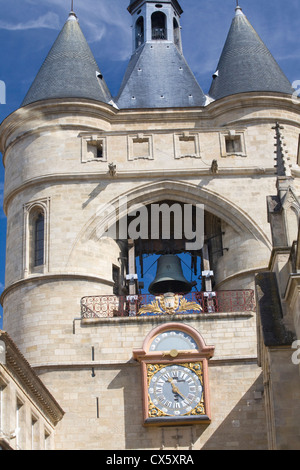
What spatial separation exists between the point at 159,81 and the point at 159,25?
3808 millimetres

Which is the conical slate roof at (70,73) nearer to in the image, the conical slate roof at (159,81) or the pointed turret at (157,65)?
the conical slate roof at (159,81)

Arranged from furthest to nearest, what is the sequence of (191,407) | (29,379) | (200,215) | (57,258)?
(200,215) → (57,258) → (191,407) → (29,379)

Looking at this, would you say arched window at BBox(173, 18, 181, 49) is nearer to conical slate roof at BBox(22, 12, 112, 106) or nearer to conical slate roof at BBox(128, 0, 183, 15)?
conical slate roof at BBox(128, 0, 183, 15)

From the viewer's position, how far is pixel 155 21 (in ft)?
101

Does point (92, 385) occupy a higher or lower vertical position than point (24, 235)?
lower

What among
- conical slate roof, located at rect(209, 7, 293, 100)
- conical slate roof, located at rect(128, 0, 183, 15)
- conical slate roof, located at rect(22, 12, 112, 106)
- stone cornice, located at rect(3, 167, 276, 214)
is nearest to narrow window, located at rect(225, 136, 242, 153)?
stone cornice, located at rect(3, 167, 276, 214)

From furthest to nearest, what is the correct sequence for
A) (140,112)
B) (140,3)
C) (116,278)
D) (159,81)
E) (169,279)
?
(140,3), (159,81), (140,112), (116,278), (169,279)

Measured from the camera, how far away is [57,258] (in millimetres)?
22750

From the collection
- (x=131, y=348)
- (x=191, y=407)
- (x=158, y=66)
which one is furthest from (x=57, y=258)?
(x=158, y=66)

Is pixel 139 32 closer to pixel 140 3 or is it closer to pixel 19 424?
pixel 140 3

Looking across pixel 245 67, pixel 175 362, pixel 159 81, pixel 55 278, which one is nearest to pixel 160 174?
pixel 55 278

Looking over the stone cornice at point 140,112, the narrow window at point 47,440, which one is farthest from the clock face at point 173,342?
the stone cornice at point 140,112

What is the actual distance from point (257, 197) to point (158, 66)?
6.54m
